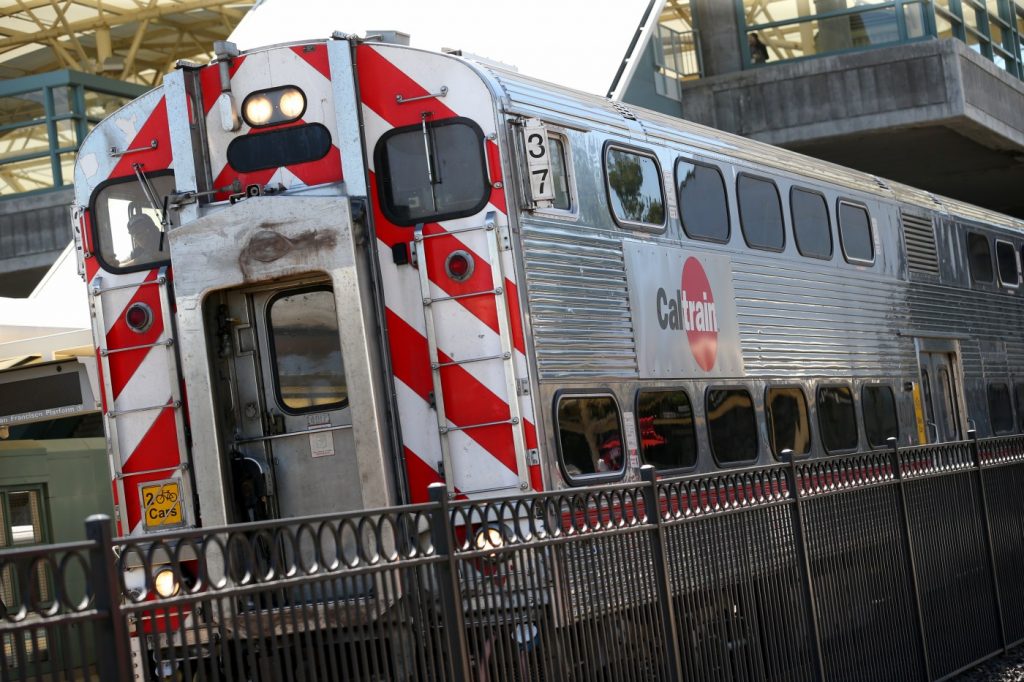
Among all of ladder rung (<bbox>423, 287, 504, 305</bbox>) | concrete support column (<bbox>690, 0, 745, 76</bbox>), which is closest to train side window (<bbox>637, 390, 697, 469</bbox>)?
ladder rung (<bbox>423, 287, 504, 305</bbox>)

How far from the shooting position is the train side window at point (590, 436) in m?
8.84

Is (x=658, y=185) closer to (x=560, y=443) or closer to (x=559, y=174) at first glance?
(x=559, y=174)

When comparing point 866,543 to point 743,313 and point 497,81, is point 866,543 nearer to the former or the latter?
point 743,313

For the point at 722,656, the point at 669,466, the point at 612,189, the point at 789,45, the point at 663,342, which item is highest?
the point at 789,45

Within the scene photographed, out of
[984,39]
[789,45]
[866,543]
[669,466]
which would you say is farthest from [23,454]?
[984,39]

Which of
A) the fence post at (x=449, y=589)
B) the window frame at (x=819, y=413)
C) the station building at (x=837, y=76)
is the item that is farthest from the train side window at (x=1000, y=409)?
the fence post at (x=449, y=589)

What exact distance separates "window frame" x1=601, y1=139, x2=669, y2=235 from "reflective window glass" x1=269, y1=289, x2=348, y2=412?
2.13m

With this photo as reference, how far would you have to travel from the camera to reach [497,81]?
29.3 feet

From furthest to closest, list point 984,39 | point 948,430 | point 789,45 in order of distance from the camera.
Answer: point 984,39
point 789,45
point 948,430

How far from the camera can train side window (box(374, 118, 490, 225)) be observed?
29.0 ft

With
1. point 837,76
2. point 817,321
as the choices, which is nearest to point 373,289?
point 817,321

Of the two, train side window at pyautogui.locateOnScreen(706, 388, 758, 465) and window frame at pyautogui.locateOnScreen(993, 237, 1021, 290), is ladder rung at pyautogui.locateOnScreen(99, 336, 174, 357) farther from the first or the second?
window frame at pyautogui.locateOnScreen(993, 237, 1021, 290)

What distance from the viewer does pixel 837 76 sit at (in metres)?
23.5

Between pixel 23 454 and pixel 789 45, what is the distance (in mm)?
14902
